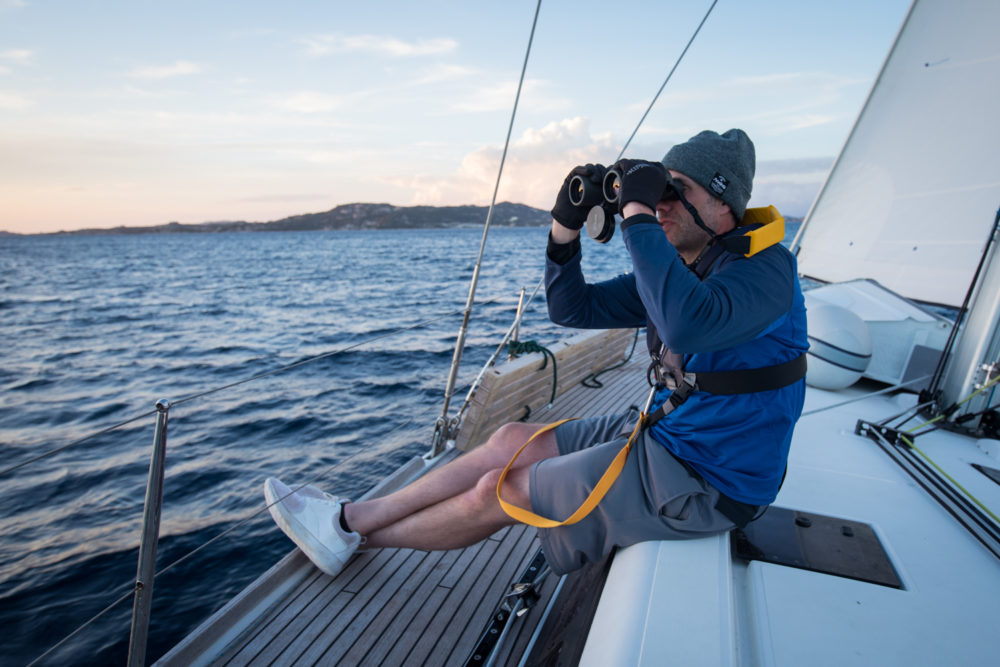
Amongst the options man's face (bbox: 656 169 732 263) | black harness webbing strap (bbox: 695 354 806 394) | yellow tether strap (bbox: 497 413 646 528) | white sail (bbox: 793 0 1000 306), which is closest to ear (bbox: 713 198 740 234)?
man's face (bbox: 656 169 732 263)

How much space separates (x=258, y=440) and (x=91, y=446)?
1.60 metres

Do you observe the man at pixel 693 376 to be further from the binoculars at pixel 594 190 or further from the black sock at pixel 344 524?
the black sock at pixel 344 524

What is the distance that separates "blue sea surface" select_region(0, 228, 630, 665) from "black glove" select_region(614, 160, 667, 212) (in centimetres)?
112

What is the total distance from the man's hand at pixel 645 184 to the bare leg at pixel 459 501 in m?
0.81

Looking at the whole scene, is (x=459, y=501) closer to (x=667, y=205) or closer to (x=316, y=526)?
(x=316, y=526)

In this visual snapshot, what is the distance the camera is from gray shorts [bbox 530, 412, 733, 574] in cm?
142

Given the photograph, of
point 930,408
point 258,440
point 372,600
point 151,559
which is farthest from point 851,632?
point 258,440

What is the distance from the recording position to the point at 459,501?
1733 millimetres

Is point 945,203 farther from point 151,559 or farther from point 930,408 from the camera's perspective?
point 151,559

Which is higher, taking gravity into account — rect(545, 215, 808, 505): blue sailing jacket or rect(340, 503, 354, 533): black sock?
rect(545, 215, 808, 505): blue sailing jacket

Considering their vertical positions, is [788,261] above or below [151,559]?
above

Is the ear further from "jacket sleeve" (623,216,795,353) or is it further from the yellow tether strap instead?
the yellow tether strap

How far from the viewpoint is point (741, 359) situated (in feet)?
4.57

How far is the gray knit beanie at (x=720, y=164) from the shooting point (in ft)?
4.74
